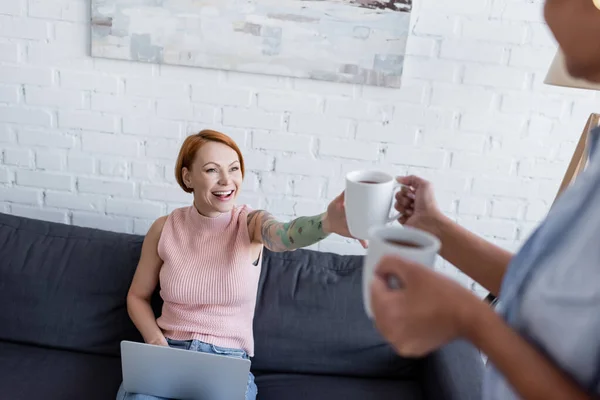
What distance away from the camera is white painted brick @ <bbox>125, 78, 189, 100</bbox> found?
2.07 m

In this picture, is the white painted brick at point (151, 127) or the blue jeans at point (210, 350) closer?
the blue jeans at point (210, 350)

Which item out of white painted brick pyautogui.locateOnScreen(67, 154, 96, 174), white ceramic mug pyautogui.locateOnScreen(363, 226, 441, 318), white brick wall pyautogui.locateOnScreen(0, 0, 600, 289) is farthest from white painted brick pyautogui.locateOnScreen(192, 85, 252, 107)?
white ceramic mug pyautogui.locateOnScreen(363, 226, 441, 318)


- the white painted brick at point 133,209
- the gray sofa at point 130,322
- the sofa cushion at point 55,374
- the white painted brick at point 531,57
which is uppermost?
the white painted brick at point 531,57

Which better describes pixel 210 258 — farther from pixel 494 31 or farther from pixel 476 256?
pixel 494 31

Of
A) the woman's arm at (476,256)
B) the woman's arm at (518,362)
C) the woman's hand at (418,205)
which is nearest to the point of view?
the woman's arm at (518,362)

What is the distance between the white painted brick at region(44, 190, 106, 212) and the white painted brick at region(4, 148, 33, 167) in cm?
13

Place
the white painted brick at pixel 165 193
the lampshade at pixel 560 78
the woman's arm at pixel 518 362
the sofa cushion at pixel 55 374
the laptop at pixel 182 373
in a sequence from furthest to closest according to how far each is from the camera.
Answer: the white painted brick at pixel 165 193 → the sofa cushion at pixel 55 374 → the lampshade at pixel 560 78 → the laptop at pixel 182 373 → the woman's arm at pixel 518 362

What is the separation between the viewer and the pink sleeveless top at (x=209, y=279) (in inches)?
67.1

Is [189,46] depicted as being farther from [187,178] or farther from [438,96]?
[438,96]

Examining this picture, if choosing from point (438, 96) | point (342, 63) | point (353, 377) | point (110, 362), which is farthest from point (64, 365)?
point (438, 96)

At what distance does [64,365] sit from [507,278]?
1.55m

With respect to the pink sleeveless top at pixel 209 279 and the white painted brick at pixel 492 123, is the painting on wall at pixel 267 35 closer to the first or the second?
the white painted brick at pixel 492 123

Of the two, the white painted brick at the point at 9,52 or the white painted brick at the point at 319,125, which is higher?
the white painted brick at the point at 9,52

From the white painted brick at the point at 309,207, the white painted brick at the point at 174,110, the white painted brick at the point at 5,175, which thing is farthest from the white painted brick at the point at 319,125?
the white painted brick at the point at 5,175
